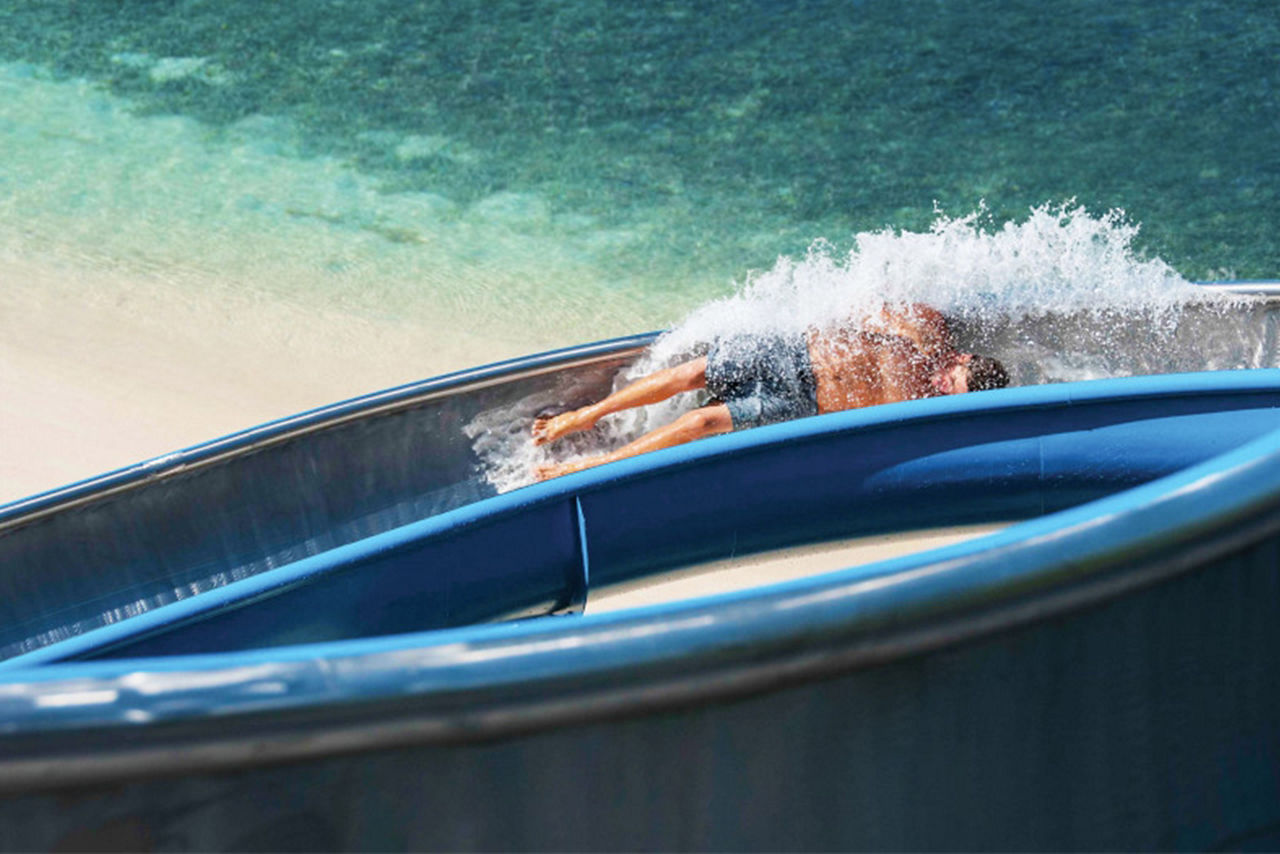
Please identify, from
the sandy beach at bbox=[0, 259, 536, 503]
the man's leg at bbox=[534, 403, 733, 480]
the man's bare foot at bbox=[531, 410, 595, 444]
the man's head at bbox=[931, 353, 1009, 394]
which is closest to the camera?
the man's head at bbox=[931, 353, 1009, 394]

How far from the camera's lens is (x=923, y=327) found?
4.81 meters

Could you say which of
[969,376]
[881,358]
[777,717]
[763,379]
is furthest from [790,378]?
[777,717]

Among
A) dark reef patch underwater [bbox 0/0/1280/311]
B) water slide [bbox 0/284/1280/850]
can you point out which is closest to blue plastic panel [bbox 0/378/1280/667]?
water slide [bbox 0/284/1280/850]

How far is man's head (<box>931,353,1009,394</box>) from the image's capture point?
4598mm

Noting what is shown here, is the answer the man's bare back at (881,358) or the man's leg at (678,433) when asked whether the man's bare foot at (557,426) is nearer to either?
the man's leg at (678,433)

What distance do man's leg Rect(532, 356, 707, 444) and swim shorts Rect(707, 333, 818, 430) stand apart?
2.2 inches

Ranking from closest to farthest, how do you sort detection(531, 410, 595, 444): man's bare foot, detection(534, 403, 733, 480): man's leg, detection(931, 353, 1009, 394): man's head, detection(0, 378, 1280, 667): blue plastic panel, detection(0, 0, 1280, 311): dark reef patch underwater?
detection(0, 378, 1280, 667): blue plastic panel < detection(931, 353, 1009, 394): man's head < detection(534, 403, 733, 480): man's leg < detection(531, 410, 595, 444): man's bare foot < detection(0, 0, 1280, 311): dark reef patch underwater

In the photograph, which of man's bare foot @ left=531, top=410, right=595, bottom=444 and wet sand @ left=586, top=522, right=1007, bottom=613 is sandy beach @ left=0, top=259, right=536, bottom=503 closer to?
man's bare foot @ left=531, top=410, right=595, bottom=444

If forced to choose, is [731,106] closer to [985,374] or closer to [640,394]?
[640,394]

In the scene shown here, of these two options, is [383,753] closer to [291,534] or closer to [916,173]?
[291,534]

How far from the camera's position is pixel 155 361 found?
726 centimetres

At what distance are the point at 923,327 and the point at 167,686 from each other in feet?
11.6

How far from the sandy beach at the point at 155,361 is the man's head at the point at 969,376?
3356 millimetres

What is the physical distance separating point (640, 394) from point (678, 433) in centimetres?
19
